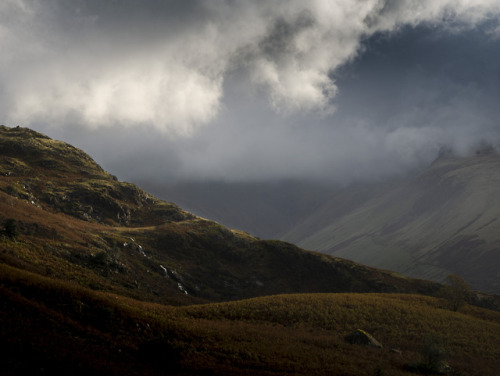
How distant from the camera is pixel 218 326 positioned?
130 ft

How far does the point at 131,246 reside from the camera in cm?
8162

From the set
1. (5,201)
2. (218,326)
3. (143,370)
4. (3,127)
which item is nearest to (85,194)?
(5,201)

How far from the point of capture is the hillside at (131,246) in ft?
184

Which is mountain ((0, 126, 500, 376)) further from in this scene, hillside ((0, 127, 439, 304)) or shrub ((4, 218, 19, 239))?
hillside ((0, 127, 439, 304))

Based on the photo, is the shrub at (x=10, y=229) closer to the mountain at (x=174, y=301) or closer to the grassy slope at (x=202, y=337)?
the mountain at (x=174, y=301)

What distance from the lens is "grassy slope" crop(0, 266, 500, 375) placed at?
21.0 m

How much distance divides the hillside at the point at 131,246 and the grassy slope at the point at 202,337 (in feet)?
50.1

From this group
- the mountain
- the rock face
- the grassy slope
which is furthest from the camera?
the rock face

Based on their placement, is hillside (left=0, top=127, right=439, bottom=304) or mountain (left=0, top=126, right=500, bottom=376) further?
hillside (left=0, top=127, right=439, bottom=304)

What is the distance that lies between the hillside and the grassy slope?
1528 cm

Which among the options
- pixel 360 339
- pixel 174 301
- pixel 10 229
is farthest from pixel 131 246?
pixel 360 339

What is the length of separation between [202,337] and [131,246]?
5543 cm

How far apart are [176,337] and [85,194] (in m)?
92.5

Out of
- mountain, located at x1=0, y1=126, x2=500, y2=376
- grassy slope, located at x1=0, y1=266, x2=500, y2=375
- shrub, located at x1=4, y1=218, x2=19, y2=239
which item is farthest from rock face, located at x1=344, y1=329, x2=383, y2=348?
shrub, located at x1=4, y1=218, x2=19, y2=239
